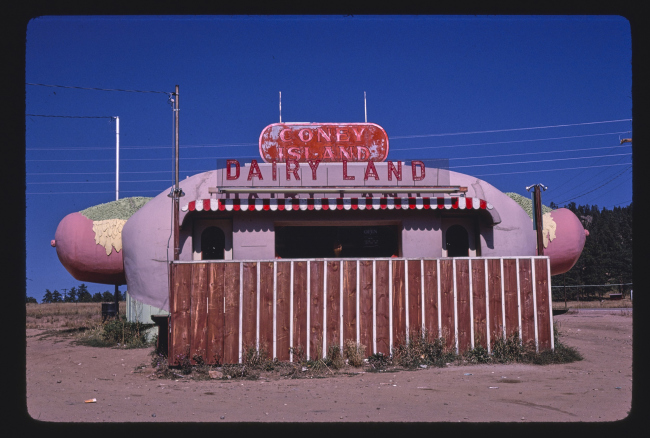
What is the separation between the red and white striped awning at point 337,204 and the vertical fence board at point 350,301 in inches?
95.0

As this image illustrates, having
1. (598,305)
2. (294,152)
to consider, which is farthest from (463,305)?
(598,305)

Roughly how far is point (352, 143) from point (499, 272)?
595 cm

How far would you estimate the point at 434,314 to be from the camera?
426 inches

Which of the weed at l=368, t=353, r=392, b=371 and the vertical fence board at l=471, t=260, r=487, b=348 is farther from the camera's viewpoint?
the vertical fence board at l=471, t=260, r=487, b=348

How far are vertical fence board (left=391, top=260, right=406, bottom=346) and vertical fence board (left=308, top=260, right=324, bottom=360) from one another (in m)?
1.42

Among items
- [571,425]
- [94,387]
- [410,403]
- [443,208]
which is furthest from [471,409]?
[443,208]

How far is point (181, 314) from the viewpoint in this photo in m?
10.3

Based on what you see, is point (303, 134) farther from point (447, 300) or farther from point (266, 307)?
point (447, 300)

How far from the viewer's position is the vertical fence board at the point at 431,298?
1078 centimetres

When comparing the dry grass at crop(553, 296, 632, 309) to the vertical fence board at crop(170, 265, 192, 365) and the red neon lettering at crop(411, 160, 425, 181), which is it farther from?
the vertical fence board at crop(170, 265, 192, 365)

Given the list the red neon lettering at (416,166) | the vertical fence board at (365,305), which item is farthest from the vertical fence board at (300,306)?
the red neon lettering at (416,166)

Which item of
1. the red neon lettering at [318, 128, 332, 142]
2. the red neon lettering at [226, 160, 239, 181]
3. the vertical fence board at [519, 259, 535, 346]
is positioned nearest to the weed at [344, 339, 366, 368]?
the vertical fence board at [519, 259, 535, 346]

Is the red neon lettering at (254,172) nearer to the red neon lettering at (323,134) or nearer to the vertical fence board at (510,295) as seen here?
the red neon lettering at (323,134)

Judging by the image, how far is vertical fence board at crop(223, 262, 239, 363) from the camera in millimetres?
10359
